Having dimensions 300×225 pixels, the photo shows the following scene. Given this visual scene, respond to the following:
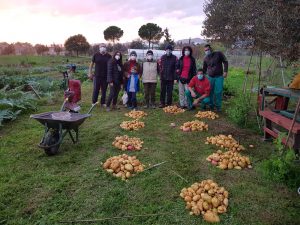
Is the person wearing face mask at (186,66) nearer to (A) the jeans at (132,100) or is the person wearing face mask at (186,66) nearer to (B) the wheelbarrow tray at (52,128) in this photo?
(A) the jeans at (132,100)

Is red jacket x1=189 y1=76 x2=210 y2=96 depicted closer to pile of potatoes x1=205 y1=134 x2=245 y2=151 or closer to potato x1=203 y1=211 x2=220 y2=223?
pile of potatoes x1=205 y1=134 x2=245 y2=151

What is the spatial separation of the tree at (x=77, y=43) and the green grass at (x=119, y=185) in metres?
44.3

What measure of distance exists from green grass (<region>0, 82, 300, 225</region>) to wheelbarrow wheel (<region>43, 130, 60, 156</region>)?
0.13 meters

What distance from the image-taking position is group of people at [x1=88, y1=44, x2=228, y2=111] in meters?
8.81

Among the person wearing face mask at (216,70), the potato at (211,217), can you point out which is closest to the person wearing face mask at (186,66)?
the person wearing face mask at (216,70)

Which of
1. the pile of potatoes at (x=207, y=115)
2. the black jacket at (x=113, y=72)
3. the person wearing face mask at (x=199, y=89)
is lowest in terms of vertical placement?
the pile of potatoes at (x=207, y=115)

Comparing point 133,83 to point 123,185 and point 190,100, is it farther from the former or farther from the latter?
point 123,185

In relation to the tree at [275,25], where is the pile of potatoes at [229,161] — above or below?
below

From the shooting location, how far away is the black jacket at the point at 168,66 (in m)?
9.15

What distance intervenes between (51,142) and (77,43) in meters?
45.8

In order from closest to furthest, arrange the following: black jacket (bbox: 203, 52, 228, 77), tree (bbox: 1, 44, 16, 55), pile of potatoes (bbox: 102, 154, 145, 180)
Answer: pile of potatoes (bbox: 102, 154, 145, 180) → black jacket (bbox: 203, 52, 228, 77) → tree (bbox: 1, 44, 16, 55)

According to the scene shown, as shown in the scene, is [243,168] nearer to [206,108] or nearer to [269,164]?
[269,164]

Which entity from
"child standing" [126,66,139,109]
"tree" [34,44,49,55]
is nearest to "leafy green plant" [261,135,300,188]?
"child standing" [126,66,139,109]

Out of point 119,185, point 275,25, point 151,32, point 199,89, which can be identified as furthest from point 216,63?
point 151,32
